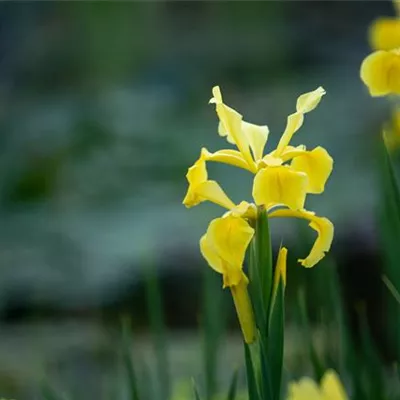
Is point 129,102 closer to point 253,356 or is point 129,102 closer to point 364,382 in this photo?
point 364,382

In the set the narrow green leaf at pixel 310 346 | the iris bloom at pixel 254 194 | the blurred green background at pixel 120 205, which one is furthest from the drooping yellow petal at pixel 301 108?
the blurred green background at pixel 120 205

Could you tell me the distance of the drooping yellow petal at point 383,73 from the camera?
1.94ft

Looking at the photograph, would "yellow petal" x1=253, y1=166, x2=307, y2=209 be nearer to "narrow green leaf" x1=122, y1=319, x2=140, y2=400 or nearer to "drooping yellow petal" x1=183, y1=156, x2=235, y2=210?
"drooping yellow petal" x1=183, y1=156, x2=235, y2=210

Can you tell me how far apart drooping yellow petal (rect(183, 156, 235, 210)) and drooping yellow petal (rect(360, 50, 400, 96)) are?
0.37 ft

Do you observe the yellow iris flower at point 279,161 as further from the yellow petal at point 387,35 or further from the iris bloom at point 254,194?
the yellow petal at point 387,35

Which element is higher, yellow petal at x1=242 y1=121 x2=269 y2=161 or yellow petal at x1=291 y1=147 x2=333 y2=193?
yellow petal at x1=242 y1=121 x2=269 y2=161

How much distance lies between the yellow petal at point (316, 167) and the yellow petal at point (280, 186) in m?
0.02

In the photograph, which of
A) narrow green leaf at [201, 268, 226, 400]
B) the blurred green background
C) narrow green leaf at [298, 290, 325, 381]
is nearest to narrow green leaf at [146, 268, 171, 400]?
narrow green leaf at [201, 268, 226, 400]

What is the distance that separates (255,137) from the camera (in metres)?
0.59

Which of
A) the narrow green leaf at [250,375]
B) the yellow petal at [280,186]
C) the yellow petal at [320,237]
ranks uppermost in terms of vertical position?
the yellow petal at [280,186]

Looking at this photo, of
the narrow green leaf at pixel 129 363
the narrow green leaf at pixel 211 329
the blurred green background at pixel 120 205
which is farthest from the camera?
the blurred green background at pixel 120 205

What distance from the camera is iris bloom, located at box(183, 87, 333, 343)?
0.51m

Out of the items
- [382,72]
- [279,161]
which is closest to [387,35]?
[382,72]

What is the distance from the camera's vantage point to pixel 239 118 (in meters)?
0.56
